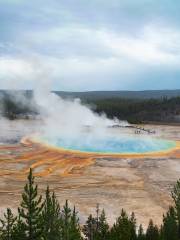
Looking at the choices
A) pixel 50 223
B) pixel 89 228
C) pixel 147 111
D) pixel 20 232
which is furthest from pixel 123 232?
pixel 147 111

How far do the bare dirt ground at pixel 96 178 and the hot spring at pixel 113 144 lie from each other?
4.27 m

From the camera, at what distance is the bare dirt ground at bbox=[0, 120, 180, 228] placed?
34.9 metres

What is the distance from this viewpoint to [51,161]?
5259 centimetres

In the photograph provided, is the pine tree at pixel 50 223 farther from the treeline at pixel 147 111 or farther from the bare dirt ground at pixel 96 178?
the treeline at pixel 147 111

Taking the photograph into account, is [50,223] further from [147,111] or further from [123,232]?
[147,111]

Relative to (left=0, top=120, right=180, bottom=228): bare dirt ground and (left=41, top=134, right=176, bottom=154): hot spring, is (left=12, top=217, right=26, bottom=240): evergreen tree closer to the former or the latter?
(left=0, top=120, right=180, bottom=228): bare dirt ground

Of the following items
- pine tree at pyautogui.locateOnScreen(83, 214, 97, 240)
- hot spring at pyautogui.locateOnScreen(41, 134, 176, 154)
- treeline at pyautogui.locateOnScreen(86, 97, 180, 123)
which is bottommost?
pine tree at pyautogui.locateOnScreen(83, 214, 97, 240)

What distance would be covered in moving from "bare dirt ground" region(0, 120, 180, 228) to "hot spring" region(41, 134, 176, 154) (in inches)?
168

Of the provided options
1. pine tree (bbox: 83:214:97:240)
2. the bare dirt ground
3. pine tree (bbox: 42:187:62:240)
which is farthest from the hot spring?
pine tree (bbox: 42:187:62:240)

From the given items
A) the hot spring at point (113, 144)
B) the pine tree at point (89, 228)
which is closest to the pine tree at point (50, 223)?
the pine tree at point (89, 228)

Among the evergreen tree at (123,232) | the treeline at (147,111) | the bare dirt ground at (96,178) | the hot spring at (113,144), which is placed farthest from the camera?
the treeline at (147,111)

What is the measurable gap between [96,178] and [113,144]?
26172mm

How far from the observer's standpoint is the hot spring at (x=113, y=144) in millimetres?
63156

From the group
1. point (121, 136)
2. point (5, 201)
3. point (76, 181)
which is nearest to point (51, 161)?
point (76, 181)
